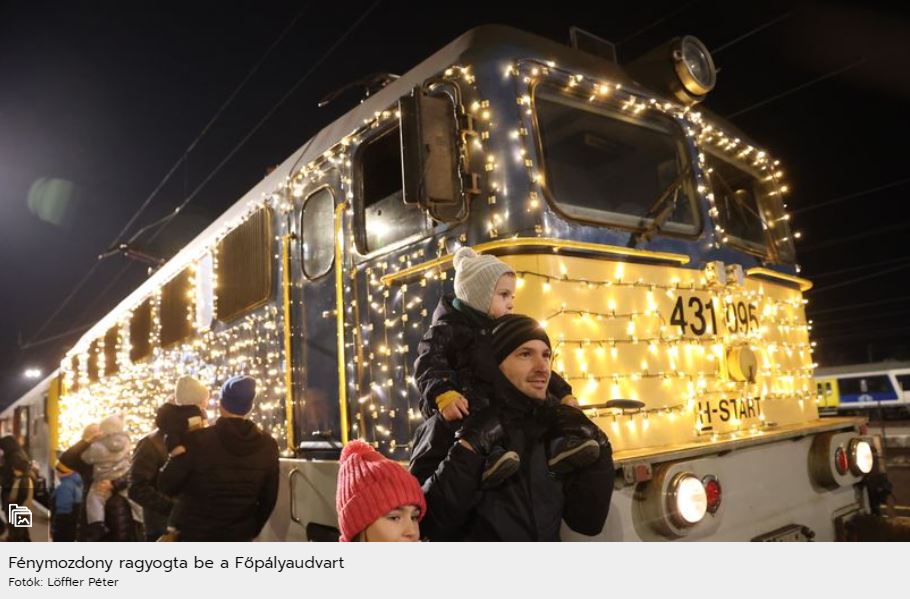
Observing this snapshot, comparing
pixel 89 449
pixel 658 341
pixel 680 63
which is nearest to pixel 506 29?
pixel 680 63

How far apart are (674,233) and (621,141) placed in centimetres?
56

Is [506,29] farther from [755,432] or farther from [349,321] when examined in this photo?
[755,432]

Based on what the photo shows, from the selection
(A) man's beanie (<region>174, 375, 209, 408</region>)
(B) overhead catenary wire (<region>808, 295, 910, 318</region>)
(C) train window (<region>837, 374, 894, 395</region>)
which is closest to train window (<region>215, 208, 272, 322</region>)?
(A) man's beanie (<region>174, 375, 209, 408</region>)

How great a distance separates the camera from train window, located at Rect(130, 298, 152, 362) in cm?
678

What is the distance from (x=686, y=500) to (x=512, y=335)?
1213 mm

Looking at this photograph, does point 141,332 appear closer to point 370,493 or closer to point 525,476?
point 370,493

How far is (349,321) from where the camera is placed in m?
3.46

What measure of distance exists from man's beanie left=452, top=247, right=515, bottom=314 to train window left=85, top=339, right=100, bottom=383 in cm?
820

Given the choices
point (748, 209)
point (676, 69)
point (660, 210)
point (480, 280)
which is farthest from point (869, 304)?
point (480, 280)

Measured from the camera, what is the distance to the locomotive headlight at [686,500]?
8.18ft

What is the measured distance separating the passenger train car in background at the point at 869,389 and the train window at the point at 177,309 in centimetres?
1654

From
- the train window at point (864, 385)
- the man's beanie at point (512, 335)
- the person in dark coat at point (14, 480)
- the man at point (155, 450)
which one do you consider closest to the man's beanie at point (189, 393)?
the man at point (155, 450)

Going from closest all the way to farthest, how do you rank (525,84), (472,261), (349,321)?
1. (472,261)
2. (525,84)
3. (349,321)

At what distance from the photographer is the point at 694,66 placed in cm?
355
